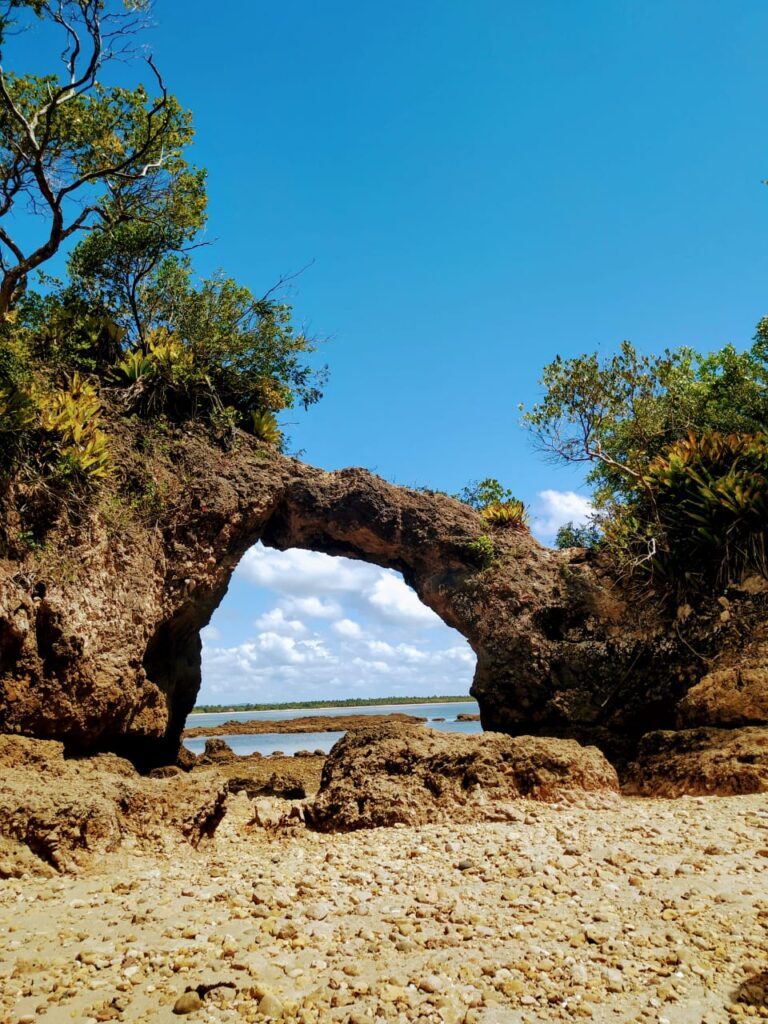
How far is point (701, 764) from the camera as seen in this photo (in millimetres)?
8977

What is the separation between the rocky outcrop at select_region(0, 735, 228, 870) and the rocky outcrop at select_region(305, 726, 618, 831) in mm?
1483

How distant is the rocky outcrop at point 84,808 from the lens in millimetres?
6512

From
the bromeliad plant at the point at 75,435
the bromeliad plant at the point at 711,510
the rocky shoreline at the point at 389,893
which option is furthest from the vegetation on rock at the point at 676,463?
the bromeliad plant at the point at 75,435

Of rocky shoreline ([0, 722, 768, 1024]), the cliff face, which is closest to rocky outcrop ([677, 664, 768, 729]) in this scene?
the cliff face

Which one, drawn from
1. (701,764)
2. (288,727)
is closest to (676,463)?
(701,764)

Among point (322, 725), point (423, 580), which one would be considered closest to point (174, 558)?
point (423, 580)

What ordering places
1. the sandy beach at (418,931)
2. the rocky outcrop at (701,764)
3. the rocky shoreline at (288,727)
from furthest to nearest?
the rocky shoreline at (288,727) < the rocky outcrop at (701,764) < the sandy beach at (418,931)

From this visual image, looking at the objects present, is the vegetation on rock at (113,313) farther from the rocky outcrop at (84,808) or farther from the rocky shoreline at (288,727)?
the rocky shoreline at (288,727)

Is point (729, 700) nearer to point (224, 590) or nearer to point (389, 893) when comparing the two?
point (389, 893)

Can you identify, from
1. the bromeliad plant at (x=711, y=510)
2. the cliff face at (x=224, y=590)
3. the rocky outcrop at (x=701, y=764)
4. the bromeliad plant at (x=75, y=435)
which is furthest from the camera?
the bromeliad plant at (x=711, y=510)

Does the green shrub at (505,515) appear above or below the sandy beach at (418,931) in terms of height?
above

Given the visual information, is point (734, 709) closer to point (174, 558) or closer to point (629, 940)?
point (629, 940)

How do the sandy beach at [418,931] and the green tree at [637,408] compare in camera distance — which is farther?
the green tree at [637,408]

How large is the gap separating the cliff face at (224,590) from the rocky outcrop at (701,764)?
161 centimetres
